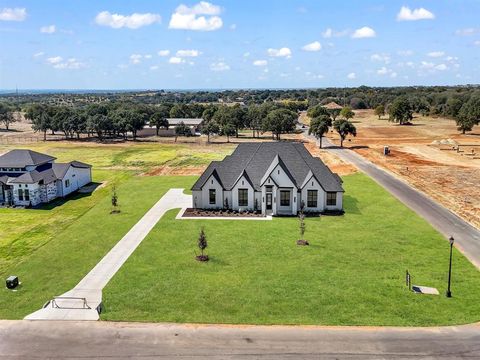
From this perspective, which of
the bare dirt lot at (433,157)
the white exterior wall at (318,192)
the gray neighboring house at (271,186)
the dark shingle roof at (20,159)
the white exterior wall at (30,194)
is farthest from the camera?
the dark shingle roof at (20,159)

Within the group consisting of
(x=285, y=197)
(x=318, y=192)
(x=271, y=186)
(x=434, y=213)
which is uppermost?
(x=271, y=186)

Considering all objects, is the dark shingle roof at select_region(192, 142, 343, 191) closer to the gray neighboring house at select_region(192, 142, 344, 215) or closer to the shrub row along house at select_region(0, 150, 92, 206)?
the gray neighboring house at select_region(192, 142, 344, 215)

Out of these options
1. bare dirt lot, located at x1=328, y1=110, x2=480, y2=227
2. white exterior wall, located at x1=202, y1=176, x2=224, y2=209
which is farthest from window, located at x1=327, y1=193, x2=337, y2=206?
bare dirt lot, located at x1=328, y1=110, x2=480, y2=227

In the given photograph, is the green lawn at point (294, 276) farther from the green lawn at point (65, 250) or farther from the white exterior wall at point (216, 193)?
the white exterior wall at point (216, 193)

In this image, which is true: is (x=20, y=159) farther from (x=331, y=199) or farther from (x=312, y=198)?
(x=331, y=199)

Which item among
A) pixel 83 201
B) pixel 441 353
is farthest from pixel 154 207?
pixel 441 353

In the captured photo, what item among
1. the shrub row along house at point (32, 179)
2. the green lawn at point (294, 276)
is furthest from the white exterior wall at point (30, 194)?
the green lawn at point (294, 276)

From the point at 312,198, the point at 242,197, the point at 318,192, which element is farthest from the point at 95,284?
the point at 318,192
